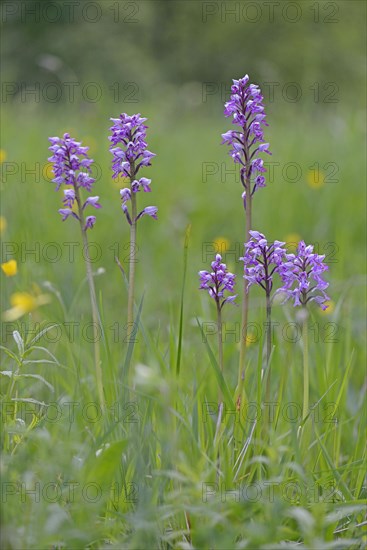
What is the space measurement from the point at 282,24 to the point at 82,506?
26.5 metres

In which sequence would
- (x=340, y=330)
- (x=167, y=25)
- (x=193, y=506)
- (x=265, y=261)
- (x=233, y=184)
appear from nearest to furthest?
1. (x=193, y=506)
2. (x=265, y=261)
3. (x=340, y=330)
4. (x=233, y=184)
5. (x=167, y=25)

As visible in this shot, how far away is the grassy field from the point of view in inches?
60.4

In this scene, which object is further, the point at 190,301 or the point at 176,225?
the point at 176,225

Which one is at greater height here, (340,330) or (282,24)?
(282,24)

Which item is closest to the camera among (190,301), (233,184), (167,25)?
(190,301)

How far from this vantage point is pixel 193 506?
4.84 ft

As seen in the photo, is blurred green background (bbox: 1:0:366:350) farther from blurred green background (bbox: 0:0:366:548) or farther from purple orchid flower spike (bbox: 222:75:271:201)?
purple orchid flower spike (bbox: 222:75:271:201)

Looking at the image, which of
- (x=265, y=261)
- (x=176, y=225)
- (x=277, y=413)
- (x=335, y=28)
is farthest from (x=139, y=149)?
(x=335, y=28)

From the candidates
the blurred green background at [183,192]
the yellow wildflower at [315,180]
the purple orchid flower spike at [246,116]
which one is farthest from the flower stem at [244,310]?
the yellow wildflower at [315,180]

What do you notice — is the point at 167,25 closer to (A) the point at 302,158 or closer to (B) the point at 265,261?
(A) the point at 302,158

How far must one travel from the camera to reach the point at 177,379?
6.06 feet

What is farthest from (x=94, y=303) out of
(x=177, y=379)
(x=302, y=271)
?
(x=302, y=271)

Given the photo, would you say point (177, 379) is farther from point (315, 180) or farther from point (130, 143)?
point (315, 180)

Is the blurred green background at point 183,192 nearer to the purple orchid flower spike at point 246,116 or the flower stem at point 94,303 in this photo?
the flower stem at point 94,303
